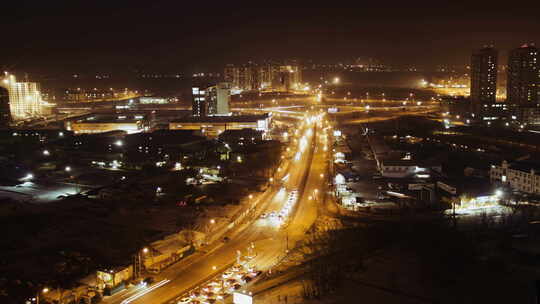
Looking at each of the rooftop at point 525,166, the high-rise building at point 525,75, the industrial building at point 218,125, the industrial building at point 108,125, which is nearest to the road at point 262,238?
the rooftop at point 525,166

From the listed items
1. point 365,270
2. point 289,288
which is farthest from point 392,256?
point 289,288

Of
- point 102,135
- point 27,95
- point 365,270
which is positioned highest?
point 27,95

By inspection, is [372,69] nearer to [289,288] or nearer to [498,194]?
[498,194]

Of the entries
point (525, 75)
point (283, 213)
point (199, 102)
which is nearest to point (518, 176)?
point (283, 213)

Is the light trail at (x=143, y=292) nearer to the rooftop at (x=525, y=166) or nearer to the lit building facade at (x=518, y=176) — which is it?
the lit building facade at (x=518, y=176)

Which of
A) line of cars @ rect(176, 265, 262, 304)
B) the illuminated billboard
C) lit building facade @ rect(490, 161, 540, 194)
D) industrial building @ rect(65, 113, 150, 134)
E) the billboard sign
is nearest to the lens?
the illuminated billboard

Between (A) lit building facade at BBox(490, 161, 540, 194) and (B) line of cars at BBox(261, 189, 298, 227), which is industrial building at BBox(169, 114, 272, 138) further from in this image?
(A) lit building facade at BBox(490, 161, 540, 194)

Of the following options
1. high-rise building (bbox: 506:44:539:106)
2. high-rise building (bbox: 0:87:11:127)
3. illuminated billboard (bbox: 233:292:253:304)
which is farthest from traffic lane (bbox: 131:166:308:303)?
high-rise building (bbox: 506:44:539:106)
